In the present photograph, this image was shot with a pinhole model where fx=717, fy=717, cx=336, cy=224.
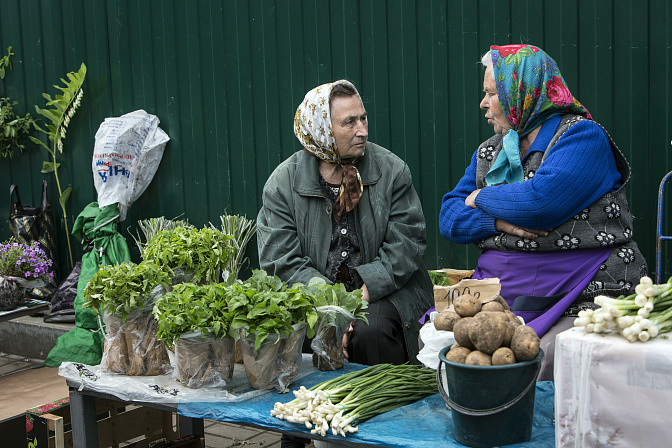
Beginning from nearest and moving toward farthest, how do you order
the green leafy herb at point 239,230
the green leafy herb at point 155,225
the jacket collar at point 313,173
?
the jacket collar at point 313,173
the green leafy herb at point 239,230
the green leafy herb at point 155,225

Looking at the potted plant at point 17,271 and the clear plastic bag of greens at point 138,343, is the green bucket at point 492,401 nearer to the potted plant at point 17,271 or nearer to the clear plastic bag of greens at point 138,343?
the clear plastic bag of greens at point 138,343

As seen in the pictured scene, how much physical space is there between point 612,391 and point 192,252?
1.72 meters

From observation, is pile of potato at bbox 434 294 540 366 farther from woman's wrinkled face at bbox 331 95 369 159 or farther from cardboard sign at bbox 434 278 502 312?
woman's wrinkled face at bbox 331 95 369 159

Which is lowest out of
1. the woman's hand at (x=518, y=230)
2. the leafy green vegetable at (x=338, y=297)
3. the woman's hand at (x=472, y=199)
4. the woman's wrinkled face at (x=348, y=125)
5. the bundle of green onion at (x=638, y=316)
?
the leafy green vegetable at (x=338, y=297)

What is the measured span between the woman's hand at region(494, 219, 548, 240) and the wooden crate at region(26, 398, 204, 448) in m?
1.72

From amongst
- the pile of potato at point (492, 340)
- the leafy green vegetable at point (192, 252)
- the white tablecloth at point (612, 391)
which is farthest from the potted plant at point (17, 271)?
the white tablecloth at point (612, 391)

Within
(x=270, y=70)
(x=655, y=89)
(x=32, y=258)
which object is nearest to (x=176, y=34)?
(x=270, y=70)

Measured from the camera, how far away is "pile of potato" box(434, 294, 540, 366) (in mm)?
1869

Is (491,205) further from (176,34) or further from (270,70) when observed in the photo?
(176,34)

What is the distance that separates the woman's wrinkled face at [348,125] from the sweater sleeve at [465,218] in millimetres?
493

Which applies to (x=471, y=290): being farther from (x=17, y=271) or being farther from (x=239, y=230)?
Answer: (x=17, y=271)

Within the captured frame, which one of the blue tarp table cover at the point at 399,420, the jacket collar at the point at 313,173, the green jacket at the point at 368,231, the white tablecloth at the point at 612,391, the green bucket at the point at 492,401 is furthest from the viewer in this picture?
the jacket collar at the point at 313,173

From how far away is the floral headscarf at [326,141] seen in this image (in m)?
3.34

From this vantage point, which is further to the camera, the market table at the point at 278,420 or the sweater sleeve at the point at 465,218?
the sweater sleeve at the point at 465,218
